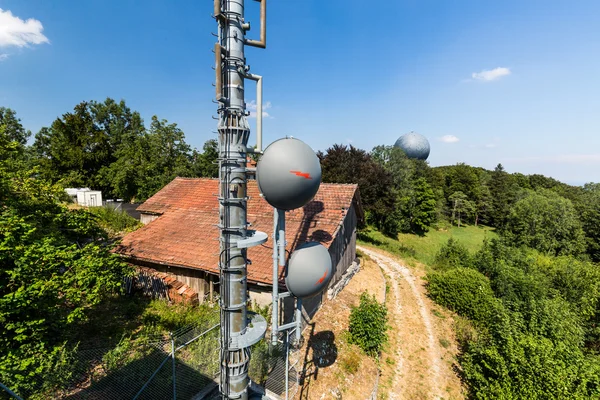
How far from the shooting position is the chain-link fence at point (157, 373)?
21.2 feet

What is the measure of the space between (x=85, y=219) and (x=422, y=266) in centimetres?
2381

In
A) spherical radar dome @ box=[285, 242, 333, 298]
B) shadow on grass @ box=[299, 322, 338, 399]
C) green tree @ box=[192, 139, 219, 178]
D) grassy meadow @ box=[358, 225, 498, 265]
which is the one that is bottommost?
grassy meadow @ box=[358, 225, 498, 265]

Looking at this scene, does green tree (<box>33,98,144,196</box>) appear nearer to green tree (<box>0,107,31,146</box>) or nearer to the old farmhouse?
green tree (<box>0,107,31,146</box>)

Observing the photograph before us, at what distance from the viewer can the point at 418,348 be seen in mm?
11570

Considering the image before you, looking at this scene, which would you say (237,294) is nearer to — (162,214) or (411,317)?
(411,317)

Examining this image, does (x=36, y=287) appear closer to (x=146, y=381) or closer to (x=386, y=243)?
(x=146, y=381)

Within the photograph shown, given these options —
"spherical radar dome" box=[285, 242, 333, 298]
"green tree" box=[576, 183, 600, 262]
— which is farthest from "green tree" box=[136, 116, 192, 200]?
"green tree" box=[576, 183, 600, 262]

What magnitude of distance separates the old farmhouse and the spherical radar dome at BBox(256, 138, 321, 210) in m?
5.87

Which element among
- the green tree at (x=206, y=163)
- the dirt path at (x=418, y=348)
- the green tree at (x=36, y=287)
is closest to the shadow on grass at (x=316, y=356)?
the dirt path at (x=418, y=348)

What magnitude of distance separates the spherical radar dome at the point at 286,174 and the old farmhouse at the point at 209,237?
19.3ft

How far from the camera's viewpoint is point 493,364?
29.1ft

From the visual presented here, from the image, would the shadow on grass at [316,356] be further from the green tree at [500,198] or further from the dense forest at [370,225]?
the green tree at [500,198]

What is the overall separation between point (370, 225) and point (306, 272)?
3318 cm

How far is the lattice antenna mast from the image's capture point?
4.30 m
